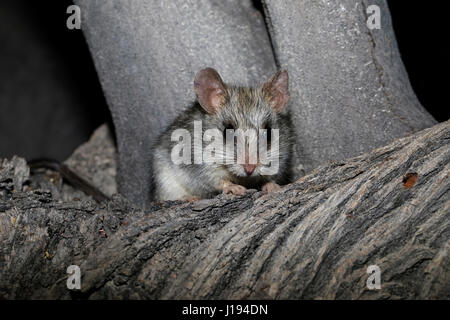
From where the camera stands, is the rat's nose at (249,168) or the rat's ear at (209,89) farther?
the rat's ear at (209,89)

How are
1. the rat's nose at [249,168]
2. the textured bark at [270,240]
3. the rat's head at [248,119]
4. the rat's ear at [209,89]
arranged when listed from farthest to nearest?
the rat's ear at [209,89] → the rat's head at [248,119] → the rat's nose at [249,168] → the textured bark at [270,240]

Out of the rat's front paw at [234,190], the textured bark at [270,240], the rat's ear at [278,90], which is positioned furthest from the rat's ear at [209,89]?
the textured bark at [270,240]

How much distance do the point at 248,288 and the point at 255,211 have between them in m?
0.61

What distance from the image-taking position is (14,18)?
838 centimetres

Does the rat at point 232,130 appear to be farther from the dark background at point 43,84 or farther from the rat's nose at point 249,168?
the dark background at point 43,84

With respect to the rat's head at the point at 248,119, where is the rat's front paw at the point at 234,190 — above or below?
below

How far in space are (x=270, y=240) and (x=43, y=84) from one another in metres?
6.70

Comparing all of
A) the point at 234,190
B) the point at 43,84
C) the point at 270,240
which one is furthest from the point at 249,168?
the point at 43,84

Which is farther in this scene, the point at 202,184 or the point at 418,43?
the point at 418,43

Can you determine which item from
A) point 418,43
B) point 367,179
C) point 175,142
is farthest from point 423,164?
point 418,43

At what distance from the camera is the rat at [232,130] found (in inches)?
165
